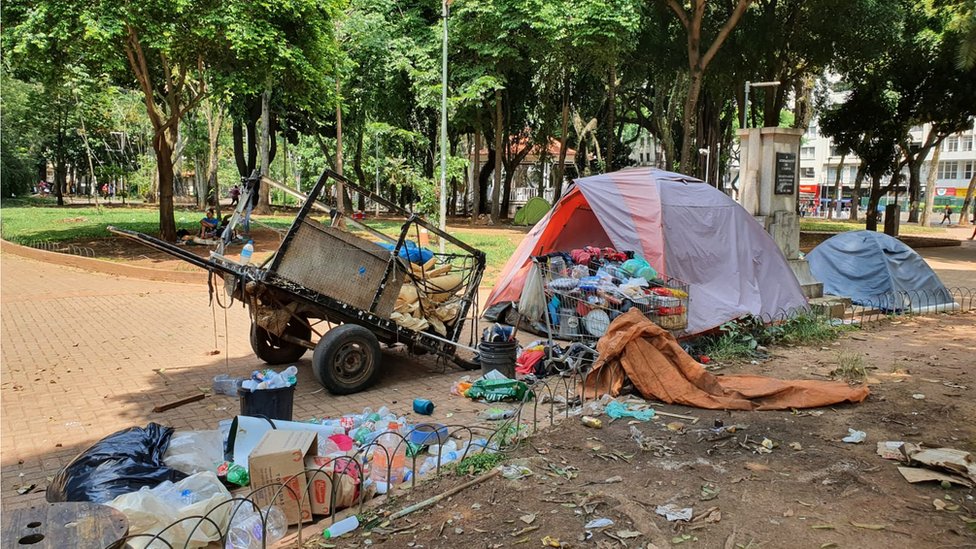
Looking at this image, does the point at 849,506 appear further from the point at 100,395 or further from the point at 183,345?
the point at 183,345

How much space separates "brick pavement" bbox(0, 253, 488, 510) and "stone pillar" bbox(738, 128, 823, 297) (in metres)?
6.60

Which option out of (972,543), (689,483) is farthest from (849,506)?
(689,483)

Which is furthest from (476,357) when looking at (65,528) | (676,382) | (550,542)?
(65,528)

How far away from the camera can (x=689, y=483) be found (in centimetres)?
457

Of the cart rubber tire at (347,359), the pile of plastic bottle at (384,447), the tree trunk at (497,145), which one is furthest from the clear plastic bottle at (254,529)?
the tree trunk at (497,145)

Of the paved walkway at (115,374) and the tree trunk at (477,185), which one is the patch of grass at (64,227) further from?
the tree trunk at (477,185)

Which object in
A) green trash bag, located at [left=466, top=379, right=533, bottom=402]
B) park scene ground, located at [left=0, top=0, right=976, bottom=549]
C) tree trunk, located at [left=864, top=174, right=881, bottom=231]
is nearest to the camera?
park scene ground, located at [left=0, top=0, right=976, bottom=549]

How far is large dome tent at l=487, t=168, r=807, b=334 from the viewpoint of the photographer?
30.5 feet

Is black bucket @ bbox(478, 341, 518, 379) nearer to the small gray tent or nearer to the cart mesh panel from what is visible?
the cart mesh panel

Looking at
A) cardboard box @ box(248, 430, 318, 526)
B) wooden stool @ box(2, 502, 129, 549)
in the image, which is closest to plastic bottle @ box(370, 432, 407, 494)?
cardboard box @ box(248, 430, 318, 526)

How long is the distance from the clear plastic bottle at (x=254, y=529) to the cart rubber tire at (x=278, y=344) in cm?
347

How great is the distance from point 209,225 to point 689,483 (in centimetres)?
1668

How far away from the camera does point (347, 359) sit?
6.77m

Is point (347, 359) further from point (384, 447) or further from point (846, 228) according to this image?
point (846, 228)
